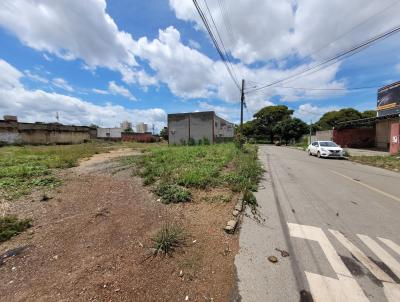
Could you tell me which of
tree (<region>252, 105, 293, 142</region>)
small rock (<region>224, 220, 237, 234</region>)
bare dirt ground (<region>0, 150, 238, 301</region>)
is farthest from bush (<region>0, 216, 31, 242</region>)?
tree (<region>252, 105, 293, 142</region>)

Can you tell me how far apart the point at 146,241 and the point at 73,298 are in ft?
4.37

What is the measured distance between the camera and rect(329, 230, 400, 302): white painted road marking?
2.46 meters

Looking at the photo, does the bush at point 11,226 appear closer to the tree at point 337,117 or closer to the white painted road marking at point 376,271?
the white painted road marking at point 376,271

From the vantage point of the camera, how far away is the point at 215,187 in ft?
22.6

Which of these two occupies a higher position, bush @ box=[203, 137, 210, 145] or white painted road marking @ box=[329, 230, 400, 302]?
bush @ box=[203, 137, 210, 145]

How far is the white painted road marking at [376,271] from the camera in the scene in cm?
246

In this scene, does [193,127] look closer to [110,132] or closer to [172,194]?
[172,194]

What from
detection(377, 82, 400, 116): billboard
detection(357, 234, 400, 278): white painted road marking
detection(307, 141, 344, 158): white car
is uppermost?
detection(377, 82, 400, 116): billboard

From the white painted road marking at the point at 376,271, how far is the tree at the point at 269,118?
55201 millimetres

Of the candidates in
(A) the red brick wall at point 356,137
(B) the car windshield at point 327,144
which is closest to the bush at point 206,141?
(B) the car windshield at point 327,144

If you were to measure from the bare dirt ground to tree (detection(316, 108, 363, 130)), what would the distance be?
59.1 meters

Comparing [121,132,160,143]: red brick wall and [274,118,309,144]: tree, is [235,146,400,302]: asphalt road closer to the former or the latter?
[121,132,160,143]: red brick wall

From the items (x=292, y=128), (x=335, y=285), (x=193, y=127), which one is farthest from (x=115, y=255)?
(x=292, y=128)

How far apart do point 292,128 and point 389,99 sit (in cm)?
2700
